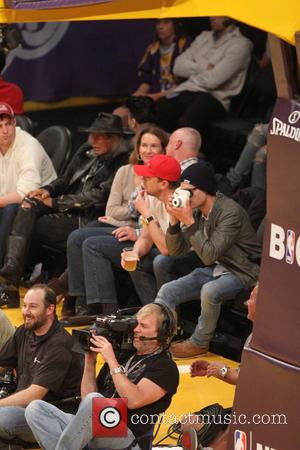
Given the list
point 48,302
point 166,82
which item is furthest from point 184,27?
point 48,302

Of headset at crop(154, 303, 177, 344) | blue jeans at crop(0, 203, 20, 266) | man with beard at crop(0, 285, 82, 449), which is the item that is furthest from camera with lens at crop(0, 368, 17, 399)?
blue jeans at crop(0, 203, 20, 266)

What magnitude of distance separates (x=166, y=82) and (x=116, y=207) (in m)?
2.95

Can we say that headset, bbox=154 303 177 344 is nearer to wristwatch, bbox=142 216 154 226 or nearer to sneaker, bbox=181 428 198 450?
sneaker, bbox=181 428 198 450

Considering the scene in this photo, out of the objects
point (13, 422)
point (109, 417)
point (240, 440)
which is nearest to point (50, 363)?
point (13, 422)

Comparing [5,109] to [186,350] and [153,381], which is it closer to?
[186,350]

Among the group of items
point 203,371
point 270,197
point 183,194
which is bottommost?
point 203,371

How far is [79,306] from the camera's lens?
9.70m

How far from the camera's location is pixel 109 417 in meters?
6.64

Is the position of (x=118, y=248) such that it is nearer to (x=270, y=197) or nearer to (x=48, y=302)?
(x=48, y=302)

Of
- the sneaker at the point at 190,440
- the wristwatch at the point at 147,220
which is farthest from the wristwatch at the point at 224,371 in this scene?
the wristwatch at the point at 147,220

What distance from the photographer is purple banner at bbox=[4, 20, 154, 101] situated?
45.9ft

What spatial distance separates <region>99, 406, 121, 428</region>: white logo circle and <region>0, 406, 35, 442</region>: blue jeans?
67 cm

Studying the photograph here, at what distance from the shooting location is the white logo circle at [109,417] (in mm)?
6605

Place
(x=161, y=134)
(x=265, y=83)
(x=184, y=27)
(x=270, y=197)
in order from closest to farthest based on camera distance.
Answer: (x=270, y=197), (x=161, y=134), (x=265, y=83), (x=184, y=27)
